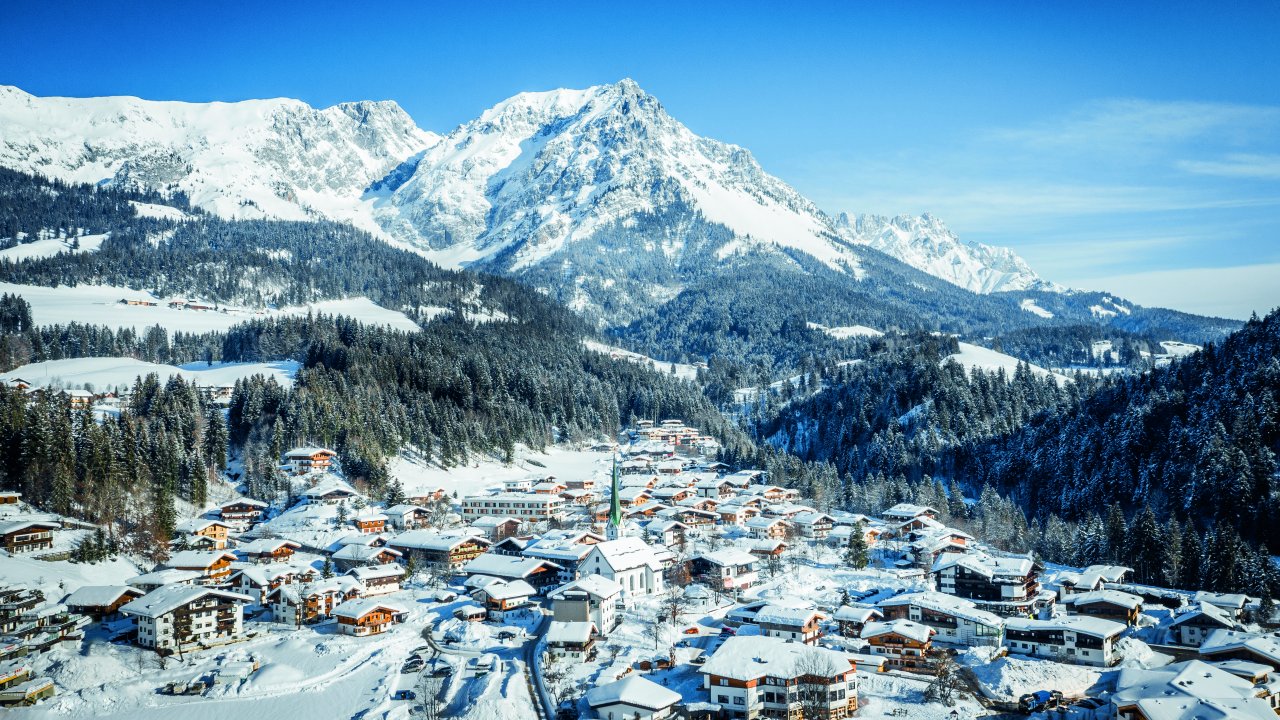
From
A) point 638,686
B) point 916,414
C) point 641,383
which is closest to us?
point 638,686

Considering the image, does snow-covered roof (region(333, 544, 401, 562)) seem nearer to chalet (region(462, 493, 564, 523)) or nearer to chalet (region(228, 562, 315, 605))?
chalet (region(228, 562, 315, 605))

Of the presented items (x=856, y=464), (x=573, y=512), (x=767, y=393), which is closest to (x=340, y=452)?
(x=573, y=512)

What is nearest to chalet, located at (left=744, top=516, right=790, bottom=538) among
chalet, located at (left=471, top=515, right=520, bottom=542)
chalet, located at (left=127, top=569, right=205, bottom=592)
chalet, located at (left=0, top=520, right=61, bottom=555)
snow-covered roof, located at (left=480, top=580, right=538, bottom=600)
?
chalet, located at (left=471, top=515, right=520, bottom=542)

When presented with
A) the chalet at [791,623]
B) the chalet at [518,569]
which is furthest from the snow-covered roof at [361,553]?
the chalet at [791,623]

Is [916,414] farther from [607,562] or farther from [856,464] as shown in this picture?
[607,562]

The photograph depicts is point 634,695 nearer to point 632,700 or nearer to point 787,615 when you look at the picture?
point 632,700

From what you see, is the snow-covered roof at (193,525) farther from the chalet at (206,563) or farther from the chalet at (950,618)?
the chalet at (950,618)

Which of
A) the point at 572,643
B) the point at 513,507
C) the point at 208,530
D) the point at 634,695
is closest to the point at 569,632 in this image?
the point at 572,643
